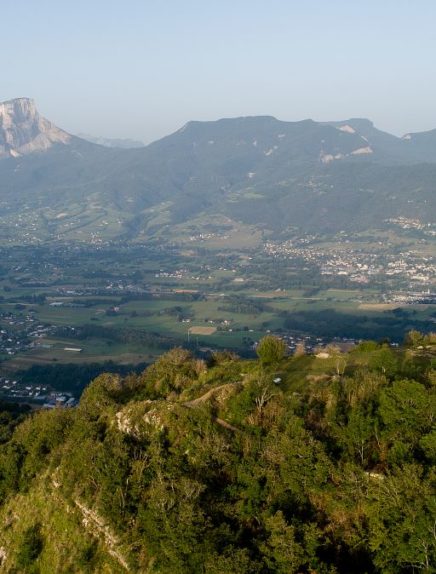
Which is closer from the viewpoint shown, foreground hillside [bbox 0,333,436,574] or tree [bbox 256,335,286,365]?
foreground hillside [bbox 0,333,436,574]

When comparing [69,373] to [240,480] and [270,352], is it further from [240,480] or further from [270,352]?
[240,480]

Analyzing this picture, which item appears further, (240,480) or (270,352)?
(270,352)

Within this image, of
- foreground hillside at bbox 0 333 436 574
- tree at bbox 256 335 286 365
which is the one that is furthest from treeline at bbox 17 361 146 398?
foreground hillside at bbox 0 333 436 574

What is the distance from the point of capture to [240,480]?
27.8 metres

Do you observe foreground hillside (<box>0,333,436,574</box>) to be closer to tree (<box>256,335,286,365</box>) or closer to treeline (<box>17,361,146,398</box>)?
tree (<box>256,335,286,365</box>)

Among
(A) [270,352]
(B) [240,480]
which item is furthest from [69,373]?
(B) [240,480]

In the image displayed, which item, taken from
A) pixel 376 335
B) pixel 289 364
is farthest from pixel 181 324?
pixel 289 364

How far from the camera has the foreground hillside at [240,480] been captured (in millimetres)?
24250

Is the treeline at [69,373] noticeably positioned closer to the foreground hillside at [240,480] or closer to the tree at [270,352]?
the tree at [270,352]

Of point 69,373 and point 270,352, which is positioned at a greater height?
point 270,352

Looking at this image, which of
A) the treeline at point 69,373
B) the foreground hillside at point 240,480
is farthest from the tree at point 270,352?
the treeline at point 69,373

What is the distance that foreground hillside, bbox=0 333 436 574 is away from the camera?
24.2m

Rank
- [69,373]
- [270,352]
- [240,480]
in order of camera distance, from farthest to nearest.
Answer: [69,373] → [270,352] → [240,480]

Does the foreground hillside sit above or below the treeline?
above
